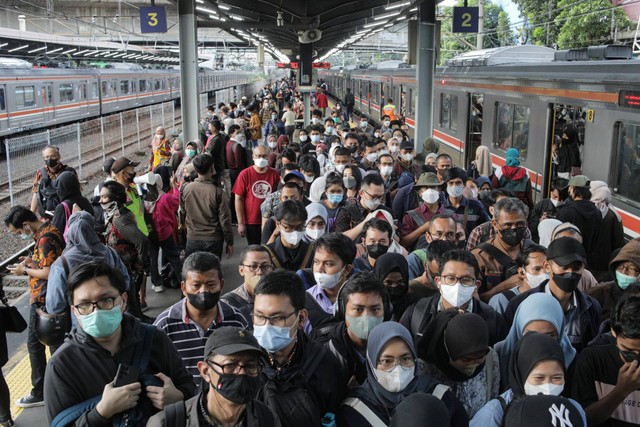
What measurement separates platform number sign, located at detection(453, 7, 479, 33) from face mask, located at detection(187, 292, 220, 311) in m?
11.6

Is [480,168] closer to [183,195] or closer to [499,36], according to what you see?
[183,195]

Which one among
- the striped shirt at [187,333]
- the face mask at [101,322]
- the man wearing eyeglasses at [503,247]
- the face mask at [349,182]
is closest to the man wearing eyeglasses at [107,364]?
the face mask at [101,322]

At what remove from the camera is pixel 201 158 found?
22.2ft

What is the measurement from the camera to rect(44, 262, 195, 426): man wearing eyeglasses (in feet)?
9.43

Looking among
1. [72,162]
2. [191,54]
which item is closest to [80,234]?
[191,54]

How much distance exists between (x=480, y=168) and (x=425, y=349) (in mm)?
6040

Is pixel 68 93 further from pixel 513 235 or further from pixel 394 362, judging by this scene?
pixel 394 362

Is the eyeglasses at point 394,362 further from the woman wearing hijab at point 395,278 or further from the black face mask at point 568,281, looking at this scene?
the black face mask at point 568,281

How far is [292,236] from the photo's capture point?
17.4 feet

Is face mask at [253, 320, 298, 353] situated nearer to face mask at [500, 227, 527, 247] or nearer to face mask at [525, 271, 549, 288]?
face mask at [525, 271, 549, 288]

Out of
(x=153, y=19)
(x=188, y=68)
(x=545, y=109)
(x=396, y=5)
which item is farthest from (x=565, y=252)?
(x=153, y=19)

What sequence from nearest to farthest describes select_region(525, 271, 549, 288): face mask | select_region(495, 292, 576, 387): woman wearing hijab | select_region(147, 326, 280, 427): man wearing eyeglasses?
select_region(147, 326, 280, 427): man wearing eyeglasses < select_region(495, 292, 576, 387): woman wearing hijab < select_region(525, 271, 549, 288): face mask

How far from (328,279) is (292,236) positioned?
92 cm

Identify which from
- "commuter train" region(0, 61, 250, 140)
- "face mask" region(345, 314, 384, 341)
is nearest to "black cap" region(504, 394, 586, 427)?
"face mask" region(345, 314, 384, 341)
